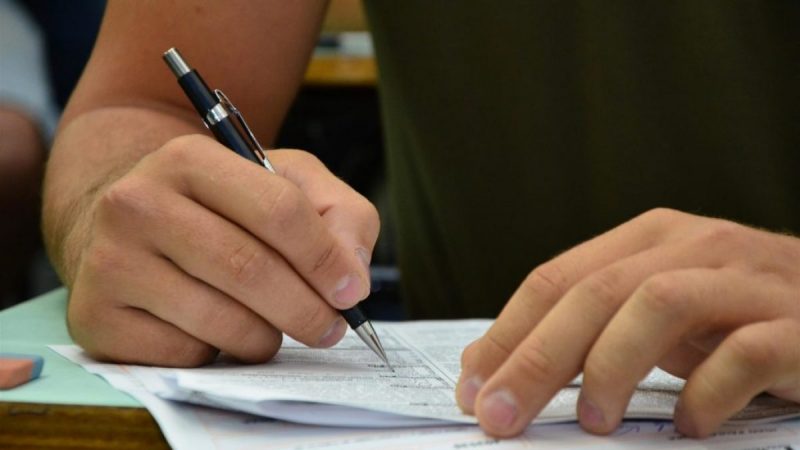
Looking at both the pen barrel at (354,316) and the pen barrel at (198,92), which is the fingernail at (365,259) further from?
the pen barrel at (198,92)

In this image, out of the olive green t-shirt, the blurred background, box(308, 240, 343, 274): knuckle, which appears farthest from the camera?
the blurred background

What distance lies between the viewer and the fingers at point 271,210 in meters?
0.53

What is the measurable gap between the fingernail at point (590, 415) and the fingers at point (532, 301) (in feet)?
0.15

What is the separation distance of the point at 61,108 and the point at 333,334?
1.58 meters

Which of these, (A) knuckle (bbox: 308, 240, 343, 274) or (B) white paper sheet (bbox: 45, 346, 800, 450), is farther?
(A) knuckle (bbox: 308, 240, 343, 274)

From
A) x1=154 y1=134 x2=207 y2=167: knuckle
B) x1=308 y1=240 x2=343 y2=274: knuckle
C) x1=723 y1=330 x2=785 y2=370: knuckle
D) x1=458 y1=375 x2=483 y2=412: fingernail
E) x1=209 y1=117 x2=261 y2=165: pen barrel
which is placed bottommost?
x1=723 y1=330 x2=785 y2=370: knuckle

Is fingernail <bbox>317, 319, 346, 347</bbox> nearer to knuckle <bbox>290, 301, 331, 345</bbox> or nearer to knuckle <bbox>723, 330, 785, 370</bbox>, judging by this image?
knuckle <bbox>290, 301, 331, 345</bbox>

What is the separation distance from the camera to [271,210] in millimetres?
526

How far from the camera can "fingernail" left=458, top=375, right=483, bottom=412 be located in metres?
0.47

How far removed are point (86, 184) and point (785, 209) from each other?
625 millimetres

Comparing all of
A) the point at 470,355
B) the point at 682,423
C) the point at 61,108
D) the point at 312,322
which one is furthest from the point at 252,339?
the point at 61,108

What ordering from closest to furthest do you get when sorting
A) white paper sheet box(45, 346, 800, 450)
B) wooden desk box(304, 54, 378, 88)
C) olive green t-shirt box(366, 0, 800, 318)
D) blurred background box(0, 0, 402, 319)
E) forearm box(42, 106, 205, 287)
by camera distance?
white paper sheet box(45, 346, 800, 450) → forearm box(42, 106, 205, 287) → olive green t-shirt box(366, 0, 800, 318) → blurred background box(0, 0, 402, 319) → wooden desk box(304, 54, 378, 88)

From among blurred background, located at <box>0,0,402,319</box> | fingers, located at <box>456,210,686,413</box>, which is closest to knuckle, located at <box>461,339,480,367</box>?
fingers, located at <box>456,210,686,413</box>

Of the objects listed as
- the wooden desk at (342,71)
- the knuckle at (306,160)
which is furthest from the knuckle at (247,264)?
the wooden desk at (342,71)
